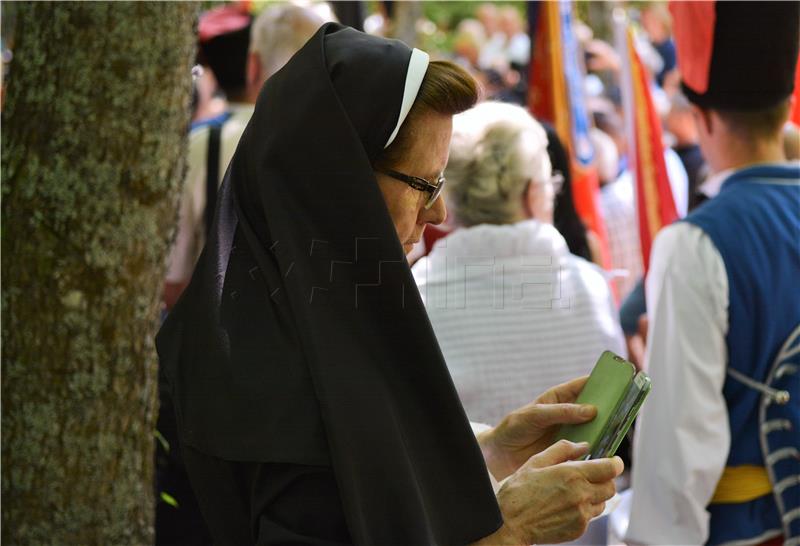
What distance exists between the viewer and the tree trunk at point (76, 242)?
92.7 inches

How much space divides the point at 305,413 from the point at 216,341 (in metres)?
0.20

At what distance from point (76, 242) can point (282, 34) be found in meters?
2.03

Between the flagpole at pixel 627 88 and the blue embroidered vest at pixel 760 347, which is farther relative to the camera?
the flagpole at pixel 627 88

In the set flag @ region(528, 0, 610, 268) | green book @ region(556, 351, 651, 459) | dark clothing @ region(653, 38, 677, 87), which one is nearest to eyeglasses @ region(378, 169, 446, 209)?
green book @ region(556, 351, 651, 459)

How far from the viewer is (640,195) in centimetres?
465

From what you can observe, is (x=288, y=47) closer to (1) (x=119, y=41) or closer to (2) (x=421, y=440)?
(1) (x=119, y=41)

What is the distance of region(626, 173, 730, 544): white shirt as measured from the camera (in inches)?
115

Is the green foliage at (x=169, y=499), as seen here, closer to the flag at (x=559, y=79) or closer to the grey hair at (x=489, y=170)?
the grey hair at (x=489, y=170)

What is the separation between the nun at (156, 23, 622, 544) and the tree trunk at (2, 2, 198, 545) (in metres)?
0.58

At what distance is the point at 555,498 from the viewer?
1850 millimetres

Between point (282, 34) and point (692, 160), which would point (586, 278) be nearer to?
point (282, 34)

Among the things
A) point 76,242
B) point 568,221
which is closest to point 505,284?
point 76,242

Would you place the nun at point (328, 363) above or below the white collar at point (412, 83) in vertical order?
below

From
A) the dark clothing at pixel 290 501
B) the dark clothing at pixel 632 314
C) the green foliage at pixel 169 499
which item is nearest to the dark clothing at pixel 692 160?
the dark clothing at pixel 632 314
